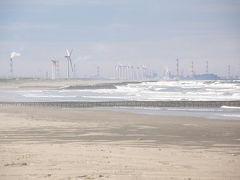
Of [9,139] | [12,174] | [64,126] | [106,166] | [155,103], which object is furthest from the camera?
[155,103]

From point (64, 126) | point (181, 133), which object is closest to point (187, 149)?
point (181, 133)

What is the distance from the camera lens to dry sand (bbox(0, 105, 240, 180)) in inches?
346

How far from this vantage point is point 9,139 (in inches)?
584

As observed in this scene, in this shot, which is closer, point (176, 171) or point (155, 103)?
point (176, 171)

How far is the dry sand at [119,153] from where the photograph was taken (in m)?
8.78

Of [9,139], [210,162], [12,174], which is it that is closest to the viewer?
[12,174]

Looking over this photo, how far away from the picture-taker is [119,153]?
11.5 meters

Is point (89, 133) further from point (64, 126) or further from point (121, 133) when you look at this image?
point (64, 126)

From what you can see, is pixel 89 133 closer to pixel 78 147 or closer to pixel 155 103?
pixel 78 147

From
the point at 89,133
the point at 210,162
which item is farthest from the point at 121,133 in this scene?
the point at 210,162

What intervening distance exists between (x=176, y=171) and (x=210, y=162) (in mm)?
1482

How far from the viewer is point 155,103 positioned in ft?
126

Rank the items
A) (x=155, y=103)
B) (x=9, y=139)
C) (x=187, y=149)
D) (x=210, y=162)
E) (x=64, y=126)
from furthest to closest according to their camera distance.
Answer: (x=155, y=103), (x=64, y=126), (x=9, y=139), (x=187, y=149), (x=210, y=162)

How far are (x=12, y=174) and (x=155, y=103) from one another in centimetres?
3026
